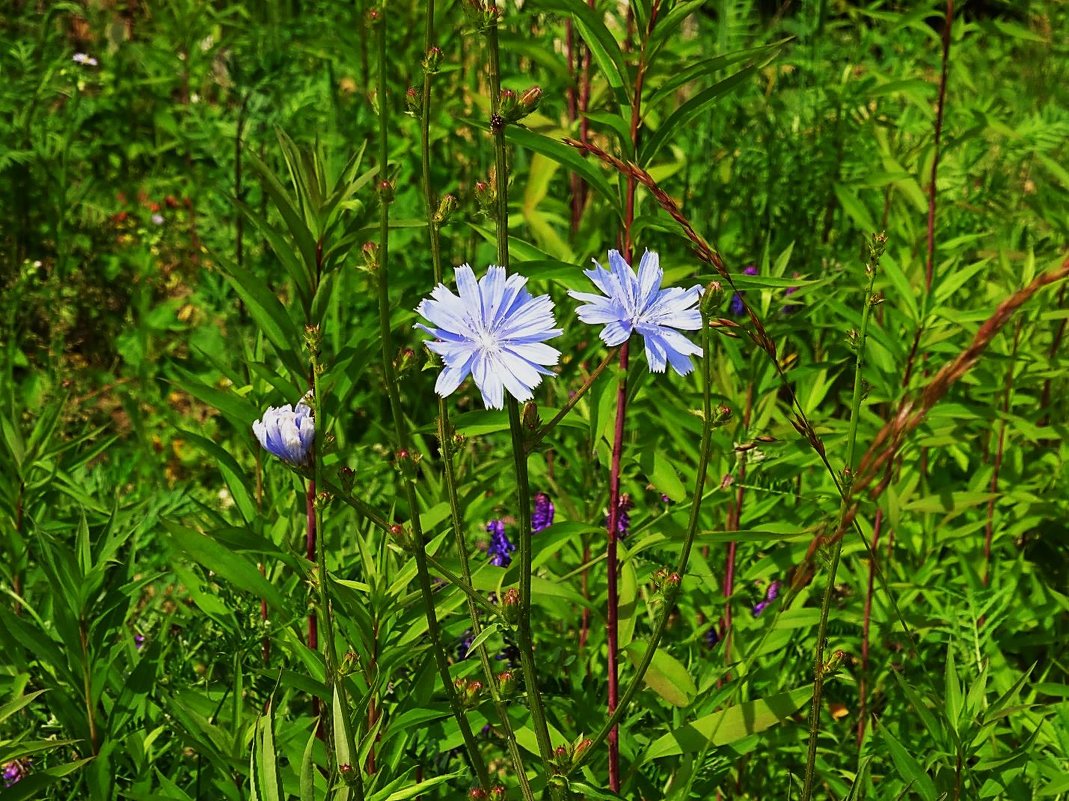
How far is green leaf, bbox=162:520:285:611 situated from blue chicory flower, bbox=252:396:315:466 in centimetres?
50

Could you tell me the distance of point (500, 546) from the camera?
6.91ft

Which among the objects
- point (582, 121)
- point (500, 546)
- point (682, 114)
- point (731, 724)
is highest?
point (582, 121)

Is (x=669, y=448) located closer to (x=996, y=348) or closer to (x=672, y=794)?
(x=996, y=348)

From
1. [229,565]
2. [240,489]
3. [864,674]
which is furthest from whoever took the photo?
[864,674]

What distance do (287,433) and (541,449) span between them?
1.83ft

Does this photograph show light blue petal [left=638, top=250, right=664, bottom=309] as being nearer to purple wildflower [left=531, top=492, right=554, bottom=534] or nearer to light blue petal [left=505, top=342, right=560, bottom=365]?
light blue petal [left=505, top=342, right=560, bottom=365]

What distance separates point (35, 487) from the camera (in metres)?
1.94

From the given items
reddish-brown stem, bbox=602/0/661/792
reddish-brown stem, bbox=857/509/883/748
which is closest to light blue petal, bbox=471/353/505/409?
reddish-brown stem, bbox=602/0/661/792

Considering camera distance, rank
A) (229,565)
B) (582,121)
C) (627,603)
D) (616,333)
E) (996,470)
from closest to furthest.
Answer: (616,333) → (229,565) → (627,603) → (996,470) → (582,121)

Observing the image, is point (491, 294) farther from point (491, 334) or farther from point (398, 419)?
point (398, 419)

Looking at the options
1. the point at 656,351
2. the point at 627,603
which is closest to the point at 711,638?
the point at 627,603

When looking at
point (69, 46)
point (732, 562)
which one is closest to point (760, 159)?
point (732, 562)

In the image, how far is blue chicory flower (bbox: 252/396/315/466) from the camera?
1.06 meters

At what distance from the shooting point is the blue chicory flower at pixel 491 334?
3.25 ft
